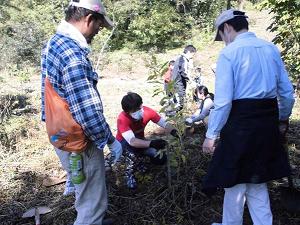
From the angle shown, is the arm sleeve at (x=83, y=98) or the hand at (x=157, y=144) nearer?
the arm sleeve at (x=83, y=98)

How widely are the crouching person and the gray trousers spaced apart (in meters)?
0.93

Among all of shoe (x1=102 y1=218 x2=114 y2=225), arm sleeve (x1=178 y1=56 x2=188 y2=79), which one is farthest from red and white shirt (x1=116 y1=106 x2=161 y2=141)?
arm sleeve (x1=178 y1=56 x2=188 y2=79)

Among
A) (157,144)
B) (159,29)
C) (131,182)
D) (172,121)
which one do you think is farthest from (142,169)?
(159,29)

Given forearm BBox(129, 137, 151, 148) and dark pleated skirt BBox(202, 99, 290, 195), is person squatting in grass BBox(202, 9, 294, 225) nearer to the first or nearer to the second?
dark pleated skirt BBox(202, 99, 290, 195)

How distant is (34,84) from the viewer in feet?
41.5

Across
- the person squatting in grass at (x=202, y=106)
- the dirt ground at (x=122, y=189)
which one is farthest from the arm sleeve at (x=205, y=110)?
the dirt ground at (x=122, y=189)

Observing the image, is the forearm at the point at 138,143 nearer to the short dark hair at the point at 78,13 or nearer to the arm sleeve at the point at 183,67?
the short dark hair at the point at 78,13

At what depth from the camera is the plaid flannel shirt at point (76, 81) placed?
248 cm

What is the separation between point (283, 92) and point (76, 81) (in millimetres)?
1516

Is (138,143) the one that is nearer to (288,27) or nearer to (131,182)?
(131,182)

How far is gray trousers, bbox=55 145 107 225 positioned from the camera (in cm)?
279

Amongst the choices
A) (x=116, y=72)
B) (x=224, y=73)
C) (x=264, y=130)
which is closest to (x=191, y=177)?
(x=264, y=130)

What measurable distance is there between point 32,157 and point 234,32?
12.2ft

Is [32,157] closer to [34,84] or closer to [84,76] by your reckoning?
[84,76]
